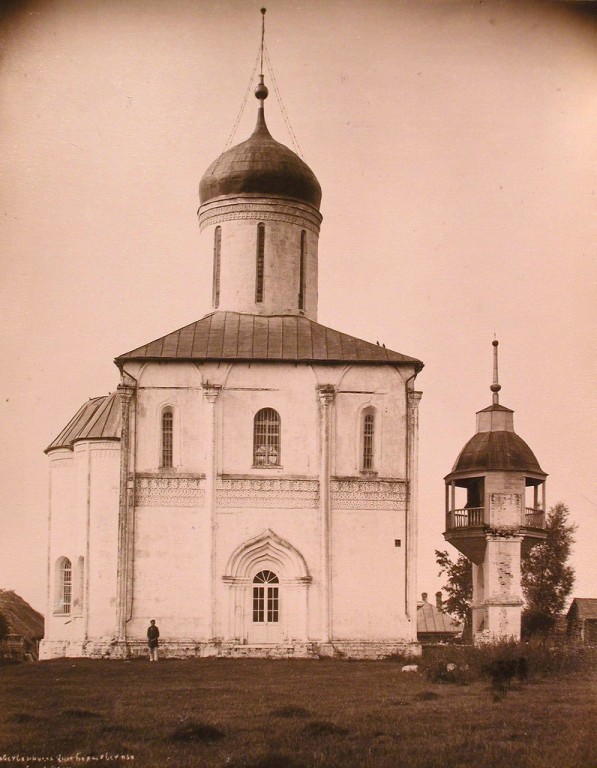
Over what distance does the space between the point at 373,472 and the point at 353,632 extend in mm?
3992

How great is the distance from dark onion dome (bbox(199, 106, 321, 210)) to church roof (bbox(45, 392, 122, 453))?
21.5ft

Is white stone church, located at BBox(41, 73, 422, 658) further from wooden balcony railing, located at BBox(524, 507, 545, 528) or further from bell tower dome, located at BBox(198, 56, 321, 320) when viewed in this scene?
wooden balcony railing, located at BBox(524, 507, 545, 528)

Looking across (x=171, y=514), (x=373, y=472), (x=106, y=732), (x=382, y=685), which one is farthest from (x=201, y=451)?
(x=106, y=732)

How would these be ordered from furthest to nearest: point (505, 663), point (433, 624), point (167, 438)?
point (433, 624)
point (167, 438)
point (505, 663)

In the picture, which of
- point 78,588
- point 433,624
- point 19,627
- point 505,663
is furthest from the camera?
point 433,624

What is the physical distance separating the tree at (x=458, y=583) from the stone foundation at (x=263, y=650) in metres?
13.9

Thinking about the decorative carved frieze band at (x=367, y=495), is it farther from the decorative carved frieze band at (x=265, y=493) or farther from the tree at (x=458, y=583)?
the tree at (x=458, y=583)

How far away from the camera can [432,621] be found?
2425 inches

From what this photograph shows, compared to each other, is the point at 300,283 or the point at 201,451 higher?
the point at 300,283

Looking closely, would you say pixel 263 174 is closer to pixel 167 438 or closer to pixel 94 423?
pixel 167 438

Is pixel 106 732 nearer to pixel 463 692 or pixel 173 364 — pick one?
pixel 463 692

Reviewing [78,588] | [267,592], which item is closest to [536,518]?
[267,592]

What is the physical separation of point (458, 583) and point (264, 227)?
16418 millimetres

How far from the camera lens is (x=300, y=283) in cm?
3622
